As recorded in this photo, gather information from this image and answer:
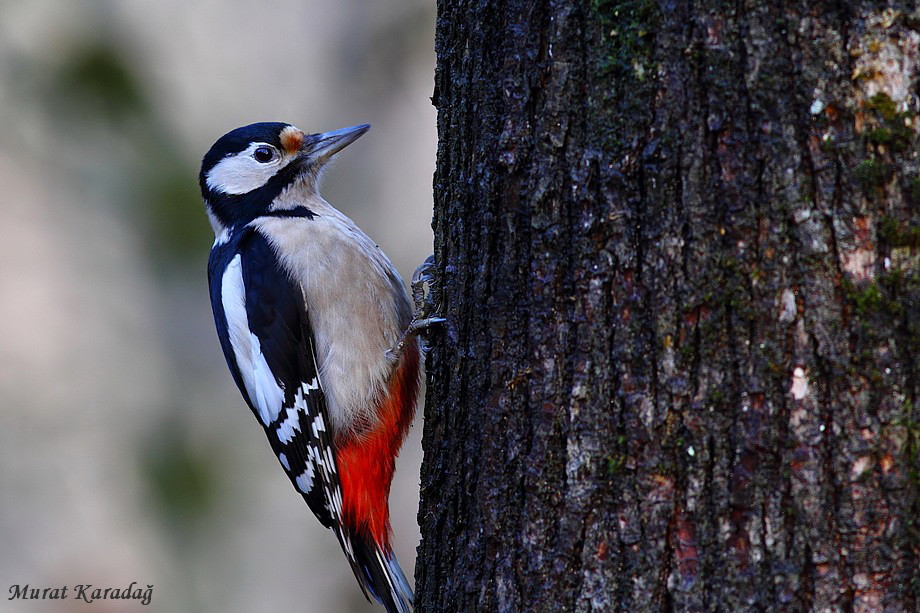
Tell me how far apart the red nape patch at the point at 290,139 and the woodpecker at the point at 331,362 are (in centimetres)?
38

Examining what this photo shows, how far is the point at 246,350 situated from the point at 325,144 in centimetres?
94

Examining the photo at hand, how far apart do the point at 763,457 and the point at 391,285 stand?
198 cm

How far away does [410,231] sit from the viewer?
6.86 meters

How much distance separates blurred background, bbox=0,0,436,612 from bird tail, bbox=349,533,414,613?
3333mm

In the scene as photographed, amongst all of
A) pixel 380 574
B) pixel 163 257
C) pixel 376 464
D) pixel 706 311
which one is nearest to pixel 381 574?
pixel 380 574

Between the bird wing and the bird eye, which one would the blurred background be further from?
the bird wing

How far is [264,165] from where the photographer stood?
3879 mm

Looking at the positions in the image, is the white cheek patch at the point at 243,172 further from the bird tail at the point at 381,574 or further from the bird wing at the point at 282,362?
the bird tail at the point at 381,574

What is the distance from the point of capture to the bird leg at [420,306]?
2.84 meters

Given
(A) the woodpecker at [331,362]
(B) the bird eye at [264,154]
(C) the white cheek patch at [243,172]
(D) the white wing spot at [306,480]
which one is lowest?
(D) the white wing spot at [306,480]

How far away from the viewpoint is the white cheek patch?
3871 millimetres

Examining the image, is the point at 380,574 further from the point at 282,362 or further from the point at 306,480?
the point at 282,362

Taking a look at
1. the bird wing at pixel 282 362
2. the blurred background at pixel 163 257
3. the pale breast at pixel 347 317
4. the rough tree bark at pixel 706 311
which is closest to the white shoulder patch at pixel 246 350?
the bird wing at pixel 282 362

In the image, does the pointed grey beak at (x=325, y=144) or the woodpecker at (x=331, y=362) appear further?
the pointed grey beak at (x=325, y=144)
